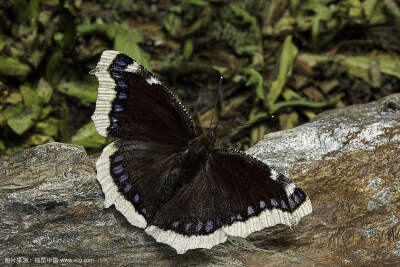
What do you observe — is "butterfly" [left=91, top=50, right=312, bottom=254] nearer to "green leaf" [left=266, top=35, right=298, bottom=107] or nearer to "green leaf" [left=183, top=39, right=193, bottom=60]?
"green leaf" [left=266, top=35, right=298, bottom=107]

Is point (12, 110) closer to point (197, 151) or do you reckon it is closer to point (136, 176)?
point (136, 176)

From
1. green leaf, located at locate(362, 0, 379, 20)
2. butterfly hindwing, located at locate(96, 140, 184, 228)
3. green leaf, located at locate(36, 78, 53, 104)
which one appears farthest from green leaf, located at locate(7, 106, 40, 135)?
green leaf, located at locate(362, 0, 379, 20)

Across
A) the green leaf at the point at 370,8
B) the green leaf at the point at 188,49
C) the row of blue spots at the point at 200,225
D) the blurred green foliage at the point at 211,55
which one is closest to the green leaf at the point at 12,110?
the blurred green foliage at the point at 211,55

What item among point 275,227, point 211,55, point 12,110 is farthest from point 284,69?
point 12,110

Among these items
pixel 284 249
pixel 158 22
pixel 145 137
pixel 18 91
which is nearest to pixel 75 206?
pixel 145 137

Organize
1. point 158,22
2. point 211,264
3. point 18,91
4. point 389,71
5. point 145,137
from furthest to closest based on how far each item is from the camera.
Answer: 1. point 158,22
2. point 389,71
3. point 18,91
4. point 145,137
5. point 211,264

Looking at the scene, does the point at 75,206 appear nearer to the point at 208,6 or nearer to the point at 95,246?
the point at 95,246
